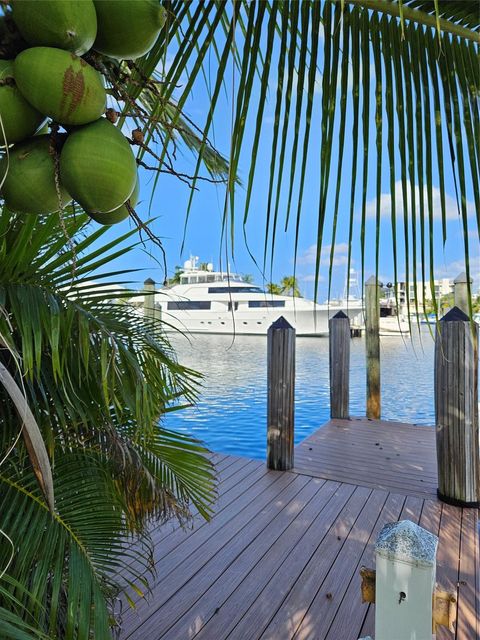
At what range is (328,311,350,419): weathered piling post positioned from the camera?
18.1 ft

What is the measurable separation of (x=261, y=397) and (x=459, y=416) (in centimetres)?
628

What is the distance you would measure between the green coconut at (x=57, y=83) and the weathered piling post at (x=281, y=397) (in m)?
3.44

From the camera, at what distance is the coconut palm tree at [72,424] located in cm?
102

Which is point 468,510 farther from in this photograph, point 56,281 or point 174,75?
point 174,75

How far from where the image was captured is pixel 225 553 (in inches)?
93.7

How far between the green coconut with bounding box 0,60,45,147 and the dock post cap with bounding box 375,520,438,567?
3.48 feet

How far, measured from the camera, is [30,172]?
0.92 ft

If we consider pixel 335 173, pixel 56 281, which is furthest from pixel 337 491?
pixel 335 173

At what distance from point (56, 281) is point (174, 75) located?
0.87 metres

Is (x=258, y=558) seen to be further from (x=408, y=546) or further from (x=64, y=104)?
(x=64, y=104)

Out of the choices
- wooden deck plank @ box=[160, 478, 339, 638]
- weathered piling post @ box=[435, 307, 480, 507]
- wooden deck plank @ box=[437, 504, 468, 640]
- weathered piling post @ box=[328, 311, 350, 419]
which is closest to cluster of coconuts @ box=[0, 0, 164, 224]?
wooden deck plank @ box=[160, 478, 339, 638]

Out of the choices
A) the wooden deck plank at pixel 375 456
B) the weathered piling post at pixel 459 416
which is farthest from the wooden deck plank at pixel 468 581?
the wooden deck plank at pixel 375 456

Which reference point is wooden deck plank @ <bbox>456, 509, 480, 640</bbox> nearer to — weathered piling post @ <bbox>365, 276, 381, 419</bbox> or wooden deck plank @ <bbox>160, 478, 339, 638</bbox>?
wooden deck plank @ <bbox>160, 478, 339, 638</bbox>

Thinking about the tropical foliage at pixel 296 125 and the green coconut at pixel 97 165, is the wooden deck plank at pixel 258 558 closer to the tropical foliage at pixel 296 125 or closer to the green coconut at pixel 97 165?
the tropical foliage at pixel 296 125
